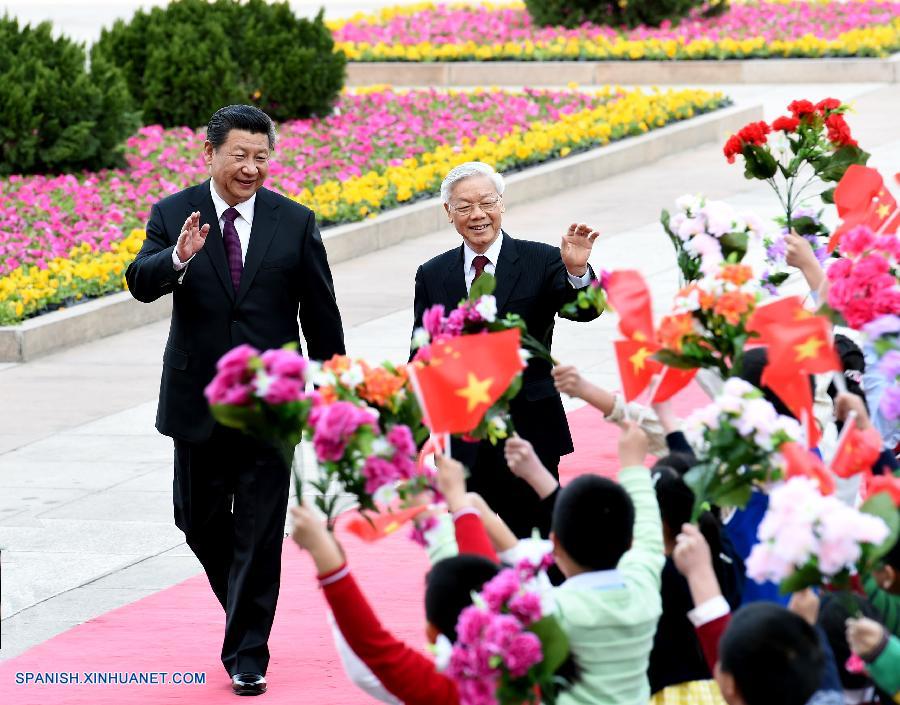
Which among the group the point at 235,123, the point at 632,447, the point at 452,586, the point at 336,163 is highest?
the point at 235,123

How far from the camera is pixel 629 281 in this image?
463 cm

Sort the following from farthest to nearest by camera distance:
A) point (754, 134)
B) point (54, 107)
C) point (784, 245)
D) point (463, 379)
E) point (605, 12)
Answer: point (605, 12) < point (54, 107) < point (754, 134) < point (784, 245) < point (463, 379)

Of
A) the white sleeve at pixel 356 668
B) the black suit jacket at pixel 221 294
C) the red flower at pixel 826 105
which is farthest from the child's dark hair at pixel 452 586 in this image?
the red flower at pixel 826 105

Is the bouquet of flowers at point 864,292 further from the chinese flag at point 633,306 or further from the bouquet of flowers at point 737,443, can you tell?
the bouquet of flowers at point 737,443

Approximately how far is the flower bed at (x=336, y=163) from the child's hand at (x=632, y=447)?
312 inches

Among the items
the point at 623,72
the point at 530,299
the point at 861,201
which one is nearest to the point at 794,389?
the point at 861,201

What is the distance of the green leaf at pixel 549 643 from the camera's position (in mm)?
3717

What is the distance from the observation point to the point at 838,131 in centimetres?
720

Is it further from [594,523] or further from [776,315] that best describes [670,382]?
[594,523]

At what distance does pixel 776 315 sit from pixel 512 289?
6.99ft

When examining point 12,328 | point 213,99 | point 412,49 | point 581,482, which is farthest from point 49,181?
point 581,482

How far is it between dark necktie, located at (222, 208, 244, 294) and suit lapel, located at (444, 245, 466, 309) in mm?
734

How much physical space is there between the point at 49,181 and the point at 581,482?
1206cm

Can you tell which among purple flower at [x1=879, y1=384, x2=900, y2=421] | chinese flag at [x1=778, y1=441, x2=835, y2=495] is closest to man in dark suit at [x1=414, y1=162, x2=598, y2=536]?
purple flower at [x1=879, y1=384, x2=900, y2=421]
